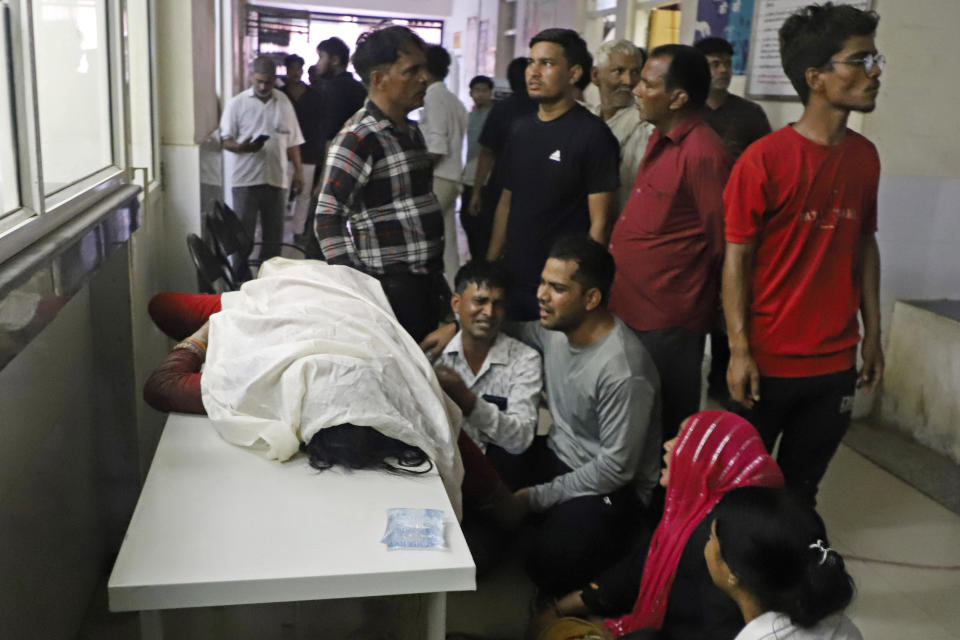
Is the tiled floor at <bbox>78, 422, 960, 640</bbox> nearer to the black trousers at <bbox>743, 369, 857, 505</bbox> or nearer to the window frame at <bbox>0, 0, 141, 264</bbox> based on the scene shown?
the black trousers at <bbox>743, 369, 857, 505</bbox>

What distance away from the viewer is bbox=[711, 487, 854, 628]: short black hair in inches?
52.5

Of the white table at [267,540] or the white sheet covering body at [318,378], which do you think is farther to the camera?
the white sheet covering body at [318,378]

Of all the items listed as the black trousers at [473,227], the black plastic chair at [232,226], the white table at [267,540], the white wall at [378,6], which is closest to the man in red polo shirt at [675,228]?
the white table at [267,540]

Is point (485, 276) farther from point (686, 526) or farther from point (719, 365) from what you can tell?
point (719, 365)

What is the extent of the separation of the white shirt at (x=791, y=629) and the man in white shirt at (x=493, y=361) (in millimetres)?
1004

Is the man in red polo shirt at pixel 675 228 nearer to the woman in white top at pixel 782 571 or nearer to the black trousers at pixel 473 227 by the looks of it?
the woman in white top at pixel 782 571

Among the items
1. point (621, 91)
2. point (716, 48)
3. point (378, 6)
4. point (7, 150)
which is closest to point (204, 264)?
point (7, 150)

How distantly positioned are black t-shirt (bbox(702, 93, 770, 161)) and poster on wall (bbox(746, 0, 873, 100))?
221 mm

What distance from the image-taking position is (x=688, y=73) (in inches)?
98.6

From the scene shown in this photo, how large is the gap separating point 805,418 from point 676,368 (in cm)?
39

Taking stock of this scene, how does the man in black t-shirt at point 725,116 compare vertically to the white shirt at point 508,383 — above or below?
above

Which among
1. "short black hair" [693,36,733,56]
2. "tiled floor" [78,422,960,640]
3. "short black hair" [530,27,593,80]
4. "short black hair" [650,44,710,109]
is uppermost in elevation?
"short black hair" [693,36,733,56]

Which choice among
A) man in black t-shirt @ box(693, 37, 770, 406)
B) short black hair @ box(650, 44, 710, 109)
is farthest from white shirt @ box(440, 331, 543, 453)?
man in black t-shirt @ box(693, 37, 770, 406)

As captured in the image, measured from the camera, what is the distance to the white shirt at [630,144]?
3.31m
